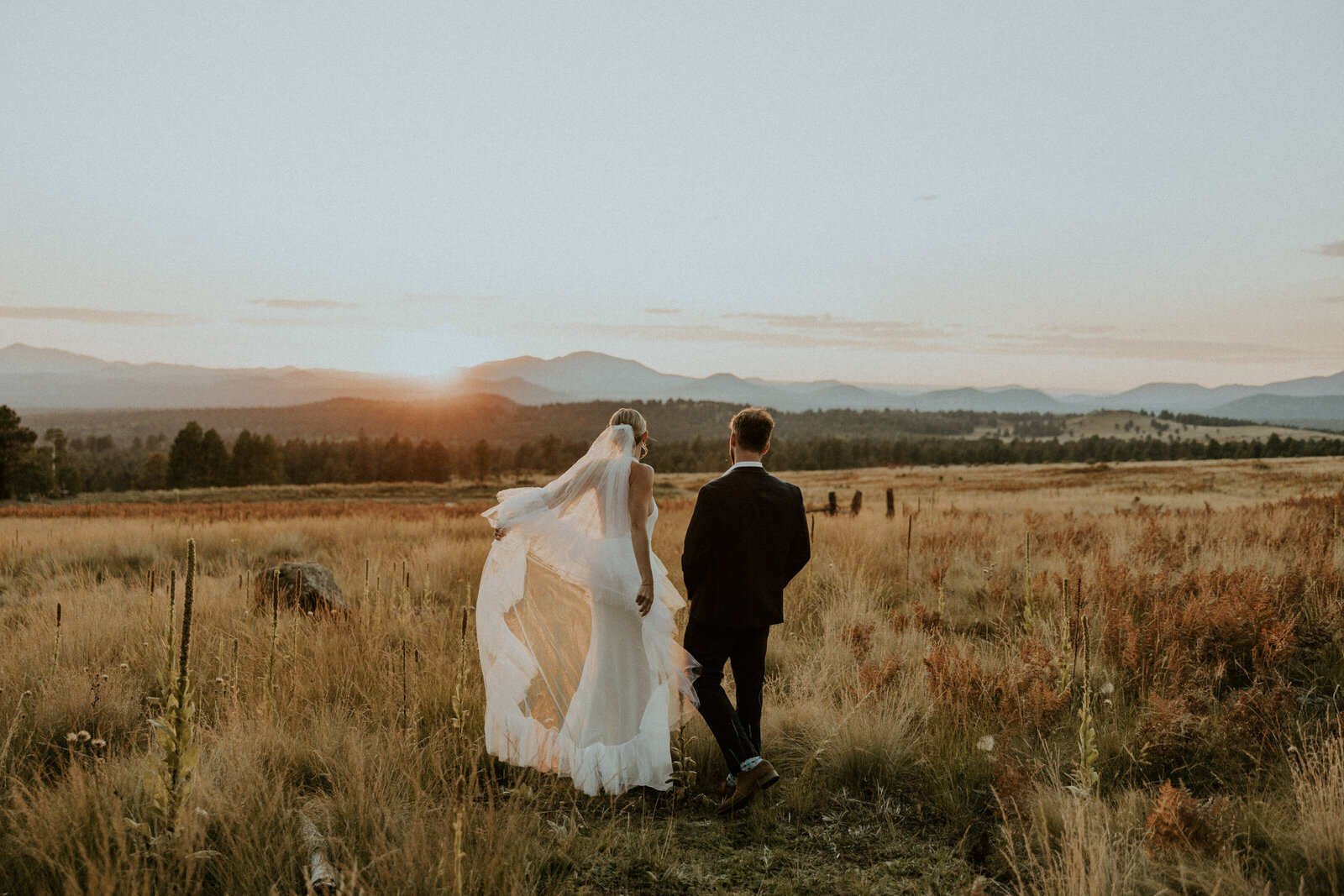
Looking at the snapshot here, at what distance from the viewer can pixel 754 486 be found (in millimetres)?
4199

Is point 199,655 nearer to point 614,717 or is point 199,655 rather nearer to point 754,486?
point 614,717

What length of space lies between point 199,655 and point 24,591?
520cm

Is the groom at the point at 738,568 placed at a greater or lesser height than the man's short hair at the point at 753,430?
lesser

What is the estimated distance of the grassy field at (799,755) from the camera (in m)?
3.08

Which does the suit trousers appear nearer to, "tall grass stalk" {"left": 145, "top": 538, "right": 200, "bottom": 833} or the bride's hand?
the bride's hand

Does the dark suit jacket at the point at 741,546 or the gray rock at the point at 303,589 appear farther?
the gray rock at the point at 303,589

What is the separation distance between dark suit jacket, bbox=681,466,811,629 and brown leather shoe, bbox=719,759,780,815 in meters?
0.82

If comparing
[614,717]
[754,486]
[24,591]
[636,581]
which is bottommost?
[24,591]

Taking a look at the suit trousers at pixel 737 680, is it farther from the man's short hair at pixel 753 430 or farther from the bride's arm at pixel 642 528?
the man's short hair at pixel 753 430

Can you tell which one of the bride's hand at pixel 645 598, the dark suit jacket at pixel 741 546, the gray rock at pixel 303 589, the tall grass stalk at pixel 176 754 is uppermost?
the dark suit jacket at pixel 741 546

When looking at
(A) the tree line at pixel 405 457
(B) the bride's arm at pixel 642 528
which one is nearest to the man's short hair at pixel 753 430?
(B) the bride's arm at pixel 642 528

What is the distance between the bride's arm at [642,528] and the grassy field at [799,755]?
3.56 feet

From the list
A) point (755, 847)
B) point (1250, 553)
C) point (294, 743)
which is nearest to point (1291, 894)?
point (755, 847)

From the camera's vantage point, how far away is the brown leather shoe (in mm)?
4008
